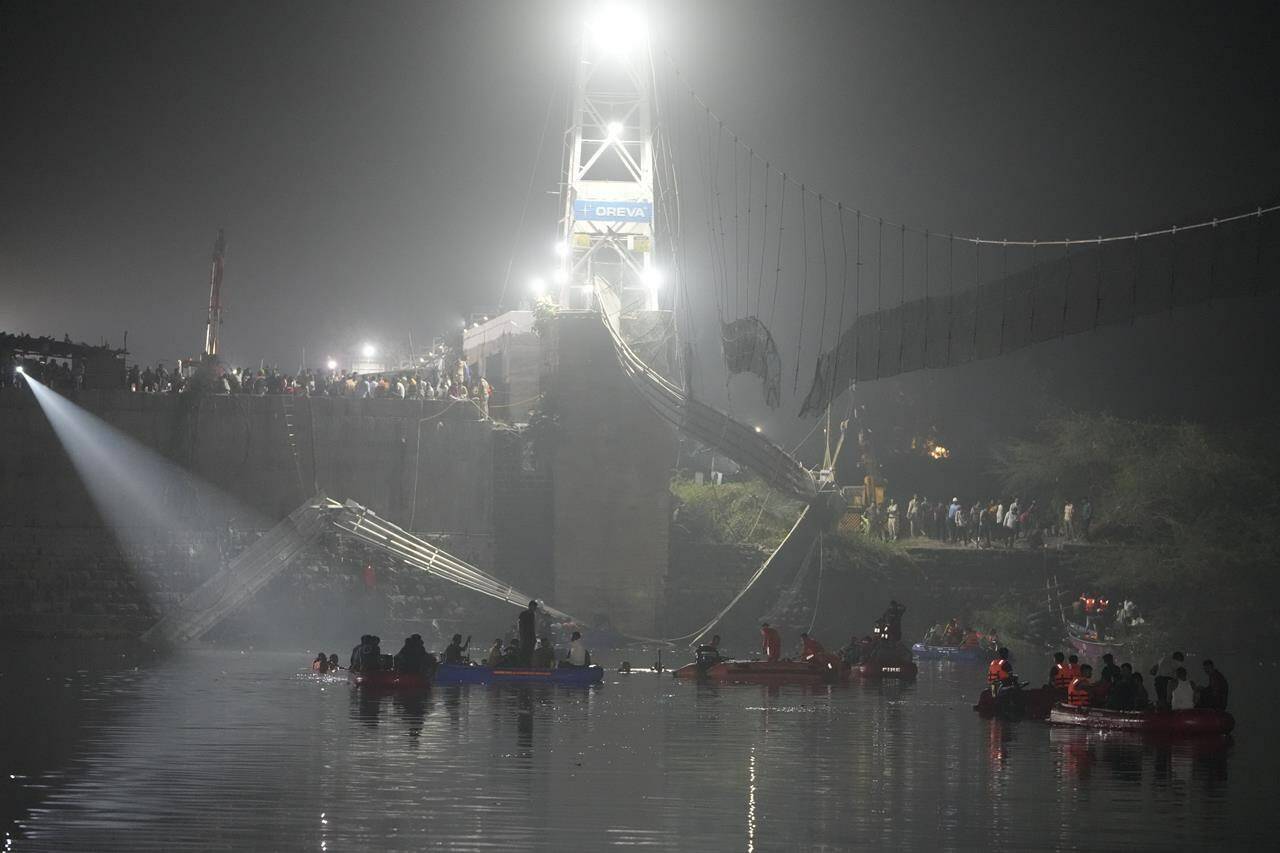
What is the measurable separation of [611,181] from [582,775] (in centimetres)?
3181

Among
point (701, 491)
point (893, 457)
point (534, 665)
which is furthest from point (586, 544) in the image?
point (893, 457)

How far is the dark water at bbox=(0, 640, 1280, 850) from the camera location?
12812 mm

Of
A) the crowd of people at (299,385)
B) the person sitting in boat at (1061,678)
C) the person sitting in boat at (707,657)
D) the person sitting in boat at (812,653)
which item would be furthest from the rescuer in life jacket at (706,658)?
the crowd of people at (299,385)

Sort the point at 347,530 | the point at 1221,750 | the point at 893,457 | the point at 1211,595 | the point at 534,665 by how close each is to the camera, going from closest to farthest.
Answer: the point at 1221,750 < the point at 534,665 < the point at 347,530 < the point at 1211,595 < the point at 893,457

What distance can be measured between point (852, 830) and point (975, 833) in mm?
1020

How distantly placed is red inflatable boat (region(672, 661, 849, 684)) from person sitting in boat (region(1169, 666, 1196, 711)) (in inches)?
341

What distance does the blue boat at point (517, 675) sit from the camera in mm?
26828

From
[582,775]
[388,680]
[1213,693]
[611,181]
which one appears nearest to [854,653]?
[388,680]

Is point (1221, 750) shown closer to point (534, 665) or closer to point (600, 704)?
point (600, 704)

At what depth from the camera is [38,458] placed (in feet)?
121

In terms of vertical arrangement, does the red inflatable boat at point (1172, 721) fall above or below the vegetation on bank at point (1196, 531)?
below

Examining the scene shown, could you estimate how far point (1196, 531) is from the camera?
4066 centimetres

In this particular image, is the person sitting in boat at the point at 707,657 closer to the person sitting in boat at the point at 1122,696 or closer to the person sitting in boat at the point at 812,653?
the person sitting in boat at the point at 812,653

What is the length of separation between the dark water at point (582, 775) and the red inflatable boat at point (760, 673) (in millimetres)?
3446
